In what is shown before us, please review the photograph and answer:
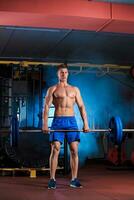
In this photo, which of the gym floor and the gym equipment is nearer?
the gym floor

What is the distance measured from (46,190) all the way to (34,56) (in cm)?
398

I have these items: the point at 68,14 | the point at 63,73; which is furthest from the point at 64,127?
the point at 68,14

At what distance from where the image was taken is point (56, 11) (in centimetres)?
439

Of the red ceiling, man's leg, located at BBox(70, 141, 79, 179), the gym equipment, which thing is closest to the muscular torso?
man's leg, located at BBox(70, 141, 79, 179)

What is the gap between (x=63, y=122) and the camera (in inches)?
185

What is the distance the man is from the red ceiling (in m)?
0.59

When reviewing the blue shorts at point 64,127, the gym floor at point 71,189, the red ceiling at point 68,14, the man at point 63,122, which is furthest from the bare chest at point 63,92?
the gym floor at point 71,189

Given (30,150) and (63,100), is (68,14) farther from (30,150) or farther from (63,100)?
(30,150)

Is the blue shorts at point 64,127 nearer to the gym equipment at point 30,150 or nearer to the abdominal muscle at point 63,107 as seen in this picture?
the abdominal muscle at point 63,107

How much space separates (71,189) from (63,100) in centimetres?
111

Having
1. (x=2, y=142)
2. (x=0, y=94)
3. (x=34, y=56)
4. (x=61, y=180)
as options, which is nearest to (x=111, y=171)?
(x=61, y=180)

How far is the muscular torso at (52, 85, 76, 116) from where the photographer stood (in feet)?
15.7

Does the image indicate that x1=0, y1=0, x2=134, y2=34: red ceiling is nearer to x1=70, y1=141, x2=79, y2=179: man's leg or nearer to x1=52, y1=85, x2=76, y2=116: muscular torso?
x1=52, y1=85, x2=76, y2=116: muscular torso

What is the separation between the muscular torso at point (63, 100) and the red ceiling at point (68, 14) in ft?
2.64
